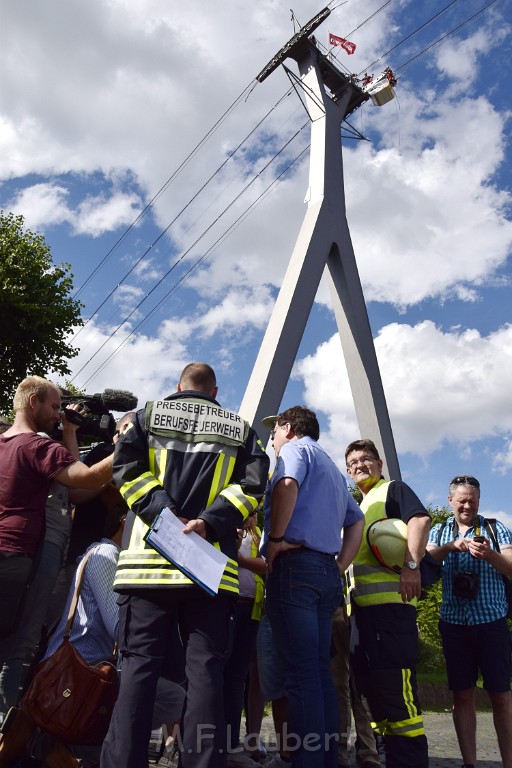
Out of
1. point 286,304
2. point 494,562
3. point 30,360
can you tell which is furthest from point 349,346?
point 494,562

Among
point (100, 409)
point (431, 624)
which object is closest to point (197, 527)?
point (100, 409)

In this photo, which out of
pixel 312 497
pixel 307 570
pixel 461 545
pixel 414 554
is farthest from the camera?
pixel 461 545

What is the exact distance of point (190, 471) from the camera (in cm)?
250

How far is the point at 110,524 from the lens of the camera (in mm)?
3361

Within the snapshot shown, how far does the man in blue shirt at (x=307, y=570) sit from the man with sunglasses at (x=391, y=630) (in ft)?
0.68

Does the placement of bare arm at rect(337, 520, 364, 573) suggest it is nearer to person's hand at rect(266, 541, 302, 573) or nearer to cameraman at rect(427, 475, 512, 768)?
person's hand at rect(266, 541, 302, 573)

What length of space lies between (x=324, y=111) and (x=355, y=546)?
1323 centimetres

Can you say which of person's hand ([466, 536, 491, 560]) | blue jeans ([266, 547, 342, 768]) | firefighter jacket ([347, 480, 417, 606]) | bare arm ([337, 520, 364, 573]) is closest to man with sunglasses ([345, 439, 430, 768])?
firefighter jacket ([347, 480, 417, 606])

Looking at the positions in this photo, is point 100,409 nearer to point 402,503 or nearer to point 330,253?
point 402,503

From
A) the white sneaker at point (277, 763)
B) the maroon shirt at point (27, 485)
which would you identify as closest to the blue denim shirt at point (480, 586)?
the white sneaker at point (277, 763)

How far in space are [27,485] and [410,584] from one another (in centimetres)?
190

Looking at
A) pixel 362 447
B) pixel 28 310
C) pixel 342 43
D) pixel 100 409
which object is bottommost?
pixel 362 447

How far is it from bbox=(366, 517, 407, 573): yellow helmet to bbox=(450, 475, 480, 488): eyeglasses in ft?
2.90

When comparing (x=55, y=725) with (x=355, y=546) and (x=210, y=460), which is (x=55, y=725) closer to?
(x=210, y=460)
